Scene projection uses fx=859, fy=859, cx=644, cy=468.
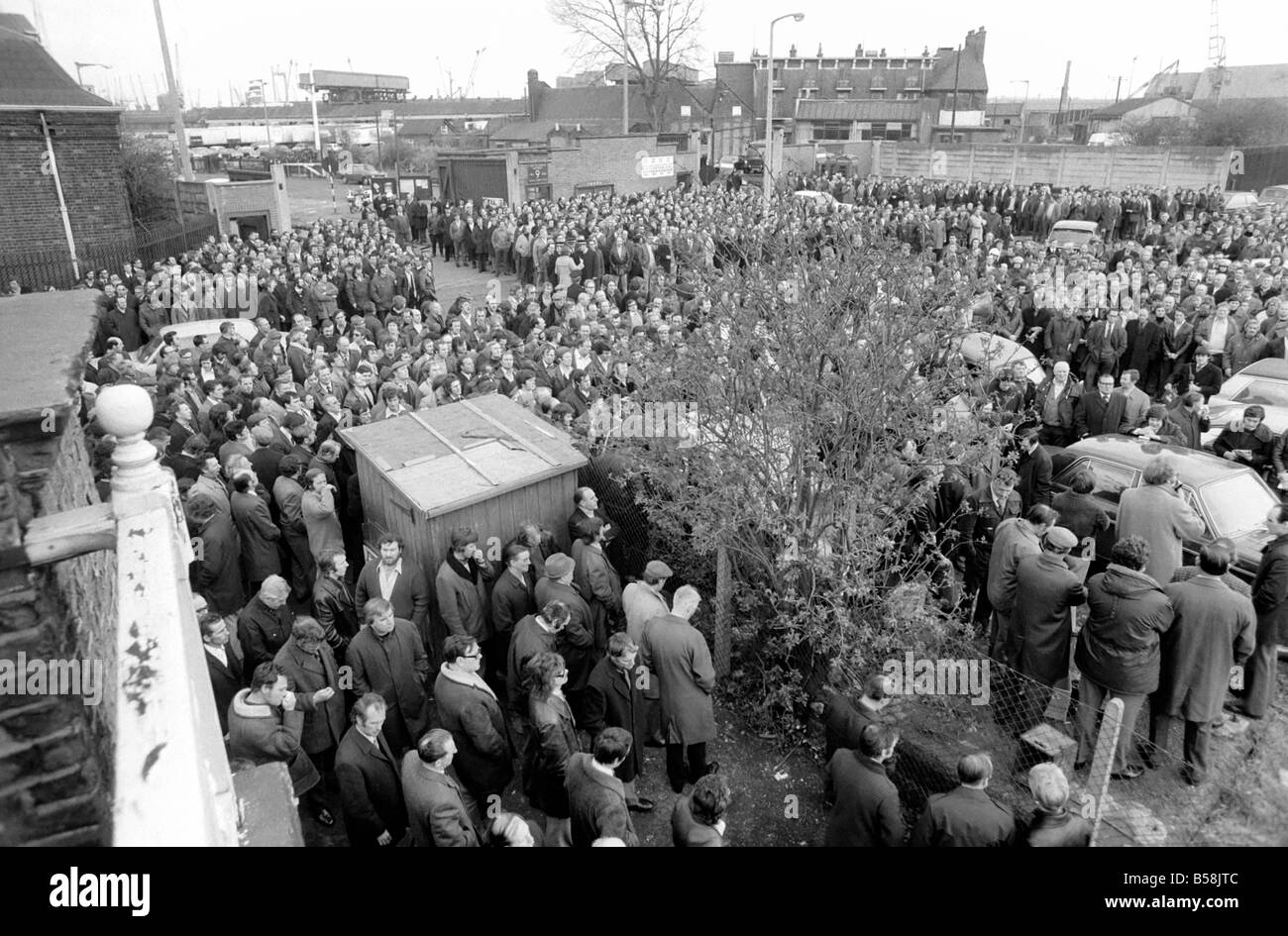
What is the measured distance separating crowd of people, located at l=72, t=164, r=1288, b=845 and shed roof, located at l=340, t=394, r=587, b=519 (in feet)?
1.53

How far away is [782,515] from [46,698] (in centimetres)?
487

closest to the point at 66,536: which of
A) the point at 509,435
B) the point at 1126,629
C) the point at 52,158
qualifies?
the point at 509,435

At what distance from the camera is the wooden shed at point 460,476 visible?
22.5ft

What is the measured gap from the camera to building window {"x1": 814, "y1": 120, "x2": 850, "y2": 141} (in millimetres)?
61688

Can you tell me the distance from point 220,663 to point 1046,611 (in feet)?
18.0

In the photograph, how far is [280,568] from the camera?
7570mm

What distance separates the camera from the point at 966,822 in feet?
13.5

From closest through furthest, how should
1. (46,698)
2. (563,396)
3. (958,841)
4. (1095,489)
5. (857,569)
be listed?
(46,698) → (958,841) → (857,569) → (1095,489) → (563,396)

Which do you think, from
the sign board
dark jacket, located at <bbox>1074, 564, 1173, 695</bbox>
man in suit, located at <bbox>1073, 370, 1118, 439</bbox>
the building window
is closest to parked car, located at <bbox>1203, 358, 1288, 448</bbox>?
man in suit, located at <bbox>1073, 370, 1118, 439</bbox>

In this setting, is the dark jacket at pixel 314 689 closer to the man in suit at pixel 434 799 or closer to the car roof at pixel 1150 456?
the man in suit at pixel 434 799

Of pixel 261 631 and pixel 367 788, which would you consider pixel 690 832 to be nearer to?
pixel 367 788

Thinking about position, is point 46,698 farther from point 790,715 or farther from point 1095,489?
point 1095,489

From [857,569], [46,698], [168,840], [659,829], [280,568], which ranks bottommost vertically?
[659,829]

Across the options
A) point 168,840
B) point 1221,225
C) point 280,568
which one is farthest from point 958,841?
point 1221,225
